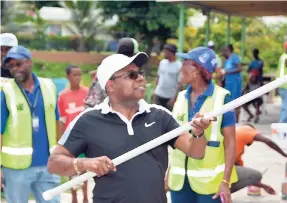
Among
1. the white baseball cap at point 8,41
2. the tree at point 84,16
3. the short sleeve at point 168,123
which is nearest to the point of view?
the short sleeve at point 168,123

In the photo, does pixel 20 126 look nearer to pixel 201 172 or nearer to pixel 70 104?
pixel 201 172

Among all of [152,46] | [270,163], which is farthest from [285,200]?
[152,46]

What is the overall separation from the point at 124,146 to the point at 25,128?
1.83 m

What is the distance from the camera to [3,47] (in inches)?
256

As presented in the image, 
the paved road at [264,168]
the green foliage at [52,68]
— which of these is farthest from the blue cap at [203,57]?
the green foliage at [52,68]

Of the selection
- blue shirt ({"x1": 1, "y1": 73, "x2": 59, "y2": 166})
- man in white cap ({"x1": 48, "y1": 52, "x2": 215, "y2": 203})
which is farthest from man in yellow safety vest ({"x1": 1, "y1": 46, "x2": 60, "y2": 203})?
man in white cap ({"x1": 48, "y1": 52, "x2": 215, "y2": 203})

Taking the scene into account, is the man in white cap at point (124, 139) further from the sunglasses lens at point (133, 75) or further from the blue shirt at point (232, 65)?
the blue shirt at point (232, 65)

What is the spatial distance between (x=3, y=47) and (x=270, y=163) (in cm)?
486

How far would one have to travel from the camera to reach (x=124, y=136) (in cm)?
344

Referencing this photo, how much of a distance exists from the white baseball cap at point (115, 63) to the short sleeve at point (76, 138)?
9.3 inches

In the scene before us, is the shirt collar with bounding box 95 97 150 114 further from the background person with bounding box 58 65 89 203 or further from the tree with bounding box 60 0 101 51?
the tree with bounding box 60 0 101 51

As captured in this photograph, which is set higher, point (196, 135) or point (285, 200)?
point (196, 135)

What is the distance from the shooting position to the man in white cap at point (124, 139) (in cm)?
344

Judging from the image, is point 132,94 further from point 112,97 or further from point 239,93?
point 239,93
